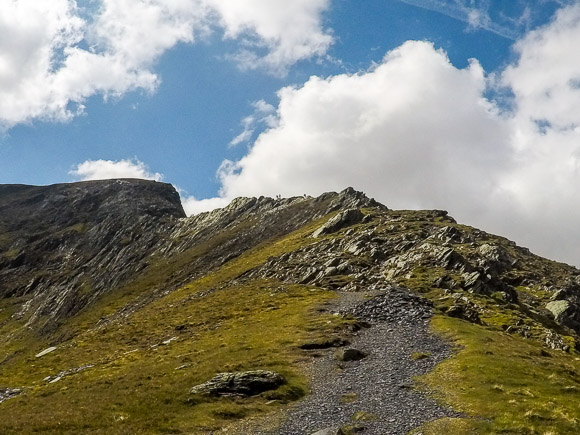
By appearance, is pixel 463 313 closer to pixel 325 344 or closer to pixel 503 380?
pixel 325 344

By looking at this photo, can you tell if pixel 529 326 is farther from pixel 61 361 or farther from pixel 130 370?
pixel 61 361

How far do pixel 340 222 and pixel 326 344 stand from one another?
8879 cm

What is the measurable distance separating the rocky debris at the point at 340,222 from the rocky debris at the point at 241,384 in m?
99.1

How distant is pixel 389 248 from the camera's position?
109125mm

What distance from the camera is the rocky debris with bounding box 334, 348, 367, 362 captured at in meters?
50.5

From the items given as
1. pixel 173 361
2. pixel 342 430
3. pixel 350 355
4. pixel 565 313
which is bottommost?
pixel 342 430

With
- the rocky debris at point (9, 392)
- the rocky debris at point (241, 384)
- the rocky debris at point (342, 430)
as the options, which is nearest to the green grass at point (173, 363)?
the rocky debris at point (241, 384)

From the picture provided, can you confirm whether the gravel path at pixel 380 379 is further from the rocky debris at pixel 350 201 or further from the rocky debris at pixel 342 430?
the rocky debris at pixel 350 201

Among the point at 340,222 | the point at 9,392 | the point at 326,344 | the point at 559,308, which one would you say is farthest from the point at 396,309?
the point at 340,222

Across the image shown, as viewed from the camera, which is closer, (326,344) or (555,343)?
(326,344)

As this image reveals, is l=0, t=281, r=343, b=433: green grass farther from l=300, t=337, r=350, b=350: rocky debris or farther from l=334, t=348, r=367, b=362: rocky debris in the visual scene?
l=334, t=348, r=367, b=362: rocky debris

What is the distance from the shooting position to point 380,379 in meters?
42.4

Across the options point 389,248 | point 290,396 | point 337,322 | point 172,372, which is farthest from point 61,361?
point 389,248

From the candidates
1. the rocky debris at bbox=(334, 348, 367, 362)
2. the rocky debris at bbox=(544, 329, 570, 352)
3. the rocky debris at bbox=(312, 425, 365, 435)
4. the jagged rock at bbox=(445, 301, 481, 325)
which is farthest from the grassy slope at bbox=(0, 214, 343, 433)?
the rocky debris at bbox=(544, 329, 570, 352)
